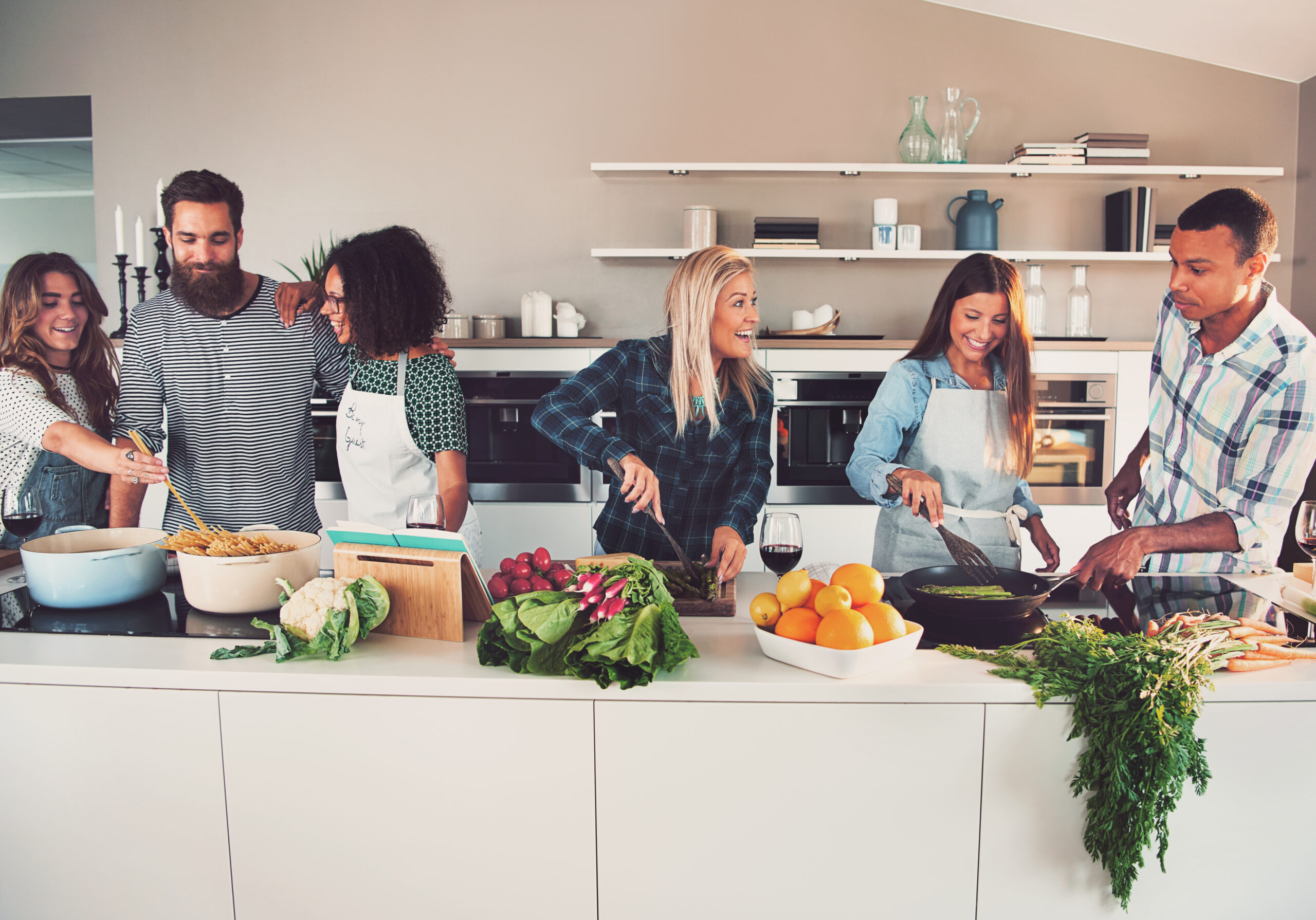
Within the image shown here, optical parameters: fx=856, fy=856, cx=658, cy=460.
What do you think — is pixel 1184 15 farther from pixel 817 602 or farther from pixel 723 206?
pixel 817 602

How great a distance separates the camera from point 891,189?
409cm

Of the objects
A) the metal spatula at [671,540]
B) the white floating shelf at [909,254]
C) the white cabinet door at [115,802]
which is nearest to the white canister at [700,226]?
the white floating shelf at [909,254]

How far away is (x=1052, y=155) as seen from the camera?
12.7ft

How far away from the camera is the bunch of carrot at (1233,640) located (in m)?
1.30

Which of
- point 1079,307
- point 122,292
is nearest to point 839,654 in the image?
point 1079,307

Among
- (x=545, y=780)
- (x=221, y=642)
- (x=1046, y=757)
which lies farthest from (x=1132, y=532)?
(x=221, y=642)

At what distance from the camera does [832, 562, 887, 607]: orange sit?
4.46 feet

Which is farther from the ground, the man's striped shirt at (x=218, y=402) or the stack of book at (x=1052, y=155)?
the stack of book at (x=1052, y=155)

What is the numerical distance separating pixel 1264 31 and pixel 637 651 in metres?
4.11

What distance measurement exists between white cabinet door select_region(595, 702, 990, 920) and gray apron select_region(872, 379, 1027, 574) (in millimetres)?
966

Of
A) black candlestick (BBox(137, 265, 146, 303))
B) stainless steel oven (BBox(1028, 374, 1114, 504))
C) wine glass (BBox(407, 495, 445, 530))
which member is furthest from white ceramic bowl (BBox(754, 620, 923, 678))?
black candlestick (BBox(137, 265, 146, 303))

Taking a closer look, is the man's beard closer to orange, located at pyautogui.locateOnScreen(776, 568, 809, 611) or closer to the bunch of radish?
the bunch of radish

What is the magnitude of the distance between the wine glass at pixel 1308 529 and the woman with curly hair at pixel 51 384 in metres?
2.75

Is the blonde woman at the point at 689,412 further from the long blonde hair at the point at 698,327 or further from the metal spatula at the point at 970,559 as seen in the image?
the metal spatula at the point at 970,559
